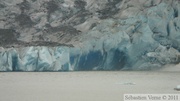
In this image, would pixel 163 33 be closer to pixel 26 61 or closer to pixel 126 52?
pixel 126 52

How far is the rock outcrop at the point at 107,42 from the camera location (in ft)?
101

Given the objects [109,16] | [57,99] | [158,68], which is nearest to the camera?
[57,99]

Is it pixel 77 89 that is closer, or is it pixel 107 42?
pixel 77 89

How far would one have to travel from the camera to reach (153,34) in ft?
107

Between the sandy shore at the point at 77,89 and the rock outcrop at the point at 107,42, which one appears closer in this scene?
the sandy shore at the point at 77,89

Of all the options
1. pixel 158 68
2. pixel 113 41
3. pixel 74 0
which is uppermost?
pixel 74 0

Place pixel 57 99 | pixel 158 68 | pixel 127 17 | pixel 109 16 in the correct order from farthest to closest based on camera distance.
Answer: pixel 109 16, pixel 127 17, pixel 158 68, pixel 57 99

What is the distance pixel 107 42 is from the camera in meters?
32.3

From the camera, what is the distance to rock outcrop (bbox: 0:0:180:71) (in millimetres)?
30891

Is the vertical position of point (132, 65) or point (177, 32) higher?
point (177, 32)

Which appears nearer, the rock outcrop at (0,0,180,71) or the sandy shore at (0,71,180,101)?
the sandy shore at (0,71,180,101)

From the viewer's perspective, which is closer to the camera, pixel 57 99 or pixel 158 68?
pixel 57 99

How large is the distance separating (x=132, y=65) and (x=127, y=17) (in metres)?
5.70

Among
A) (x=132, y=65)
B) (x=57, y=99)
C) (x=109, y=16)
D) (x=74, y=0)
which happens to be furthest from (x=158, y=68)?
(x=57, y=99)
